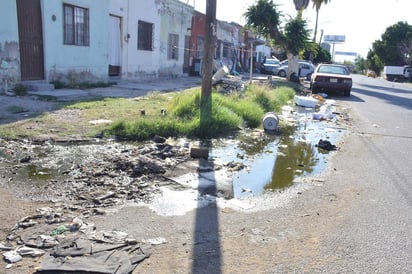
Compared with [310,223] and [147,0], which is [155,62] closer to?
[147,0]

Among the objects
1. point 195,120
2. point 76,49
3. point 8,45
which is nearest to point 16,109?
point 8,45

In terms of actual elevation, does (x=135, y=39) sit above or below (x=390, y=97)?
above

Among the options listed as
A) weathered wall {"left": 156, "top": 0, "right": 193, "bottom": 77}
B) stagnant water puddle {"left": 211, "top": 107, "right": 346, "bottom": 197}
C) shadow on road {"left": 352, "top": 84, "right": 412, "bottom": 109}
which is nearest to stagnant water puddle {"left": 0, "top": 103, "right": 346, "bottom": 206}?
stagnant water puddle {"left": 211, "top": 107, "right": 346, "bottom": 197}

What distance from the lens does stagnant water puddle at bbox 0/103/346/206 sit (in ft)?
15.0

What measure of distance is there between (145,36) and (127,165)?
46.0 feet

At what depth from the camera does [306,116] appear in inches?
461

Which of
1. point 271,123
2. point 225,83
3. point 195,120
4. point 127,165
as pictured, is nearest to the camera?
point 127,165

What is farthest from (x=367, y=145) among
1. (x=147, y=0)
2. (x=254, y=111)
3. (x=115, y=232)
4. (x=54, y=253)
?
(x=147, y=0)

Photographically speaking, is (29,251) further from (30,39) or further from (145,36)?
(145,36)

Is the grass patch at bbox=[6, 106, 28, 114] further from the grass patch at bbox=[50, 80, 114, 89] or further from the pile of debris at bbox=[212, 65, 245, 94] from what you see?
the pile of debris at bbox=[212, 65, 245, 94]

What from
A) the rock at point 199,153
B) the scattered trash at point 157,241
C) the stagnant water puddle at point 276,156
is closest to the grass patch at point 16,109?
the stagnant water puddle at point 276,156

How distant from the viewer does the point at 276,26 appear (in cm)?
2286

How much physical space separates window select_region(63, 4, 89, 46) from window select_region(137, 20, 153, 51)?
4362 millimetres

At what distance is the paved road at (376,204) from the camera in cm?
323
